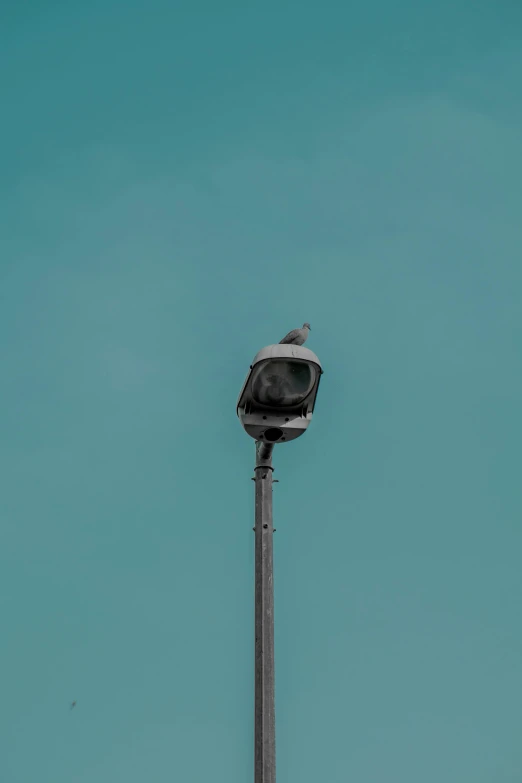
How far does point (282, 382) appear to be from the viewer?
6.12 metres

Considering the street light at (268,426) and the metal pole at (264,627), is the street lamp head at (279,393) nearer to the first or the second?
the street light at (268,426)

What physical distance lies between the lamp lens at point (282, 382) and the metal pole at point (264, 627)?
0.35 meters

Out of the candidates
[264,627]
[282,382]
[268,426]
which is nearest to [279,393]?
[282,382]

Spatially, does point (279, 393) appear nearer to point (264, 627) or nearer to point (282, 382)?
point (282, 382)

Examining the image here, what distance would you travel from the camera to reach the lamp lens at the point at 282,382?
6039mm

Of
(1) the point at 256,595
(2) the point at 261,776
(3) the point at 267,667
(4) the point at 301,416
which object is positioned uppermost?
(4) the point at 301,416

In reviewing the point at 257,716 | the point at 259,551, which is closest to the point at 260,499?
the point at 259,551

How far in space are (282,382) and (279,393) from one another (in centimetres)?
8

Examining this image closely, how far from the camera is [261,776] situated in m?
5.48

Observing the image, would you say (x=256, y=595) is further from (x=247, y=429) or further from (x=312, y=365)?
(x=312, y=365)

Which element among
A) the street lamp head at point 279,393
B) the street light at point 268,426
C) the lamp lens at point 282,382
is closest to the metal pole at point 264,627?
the street light at point 268,426

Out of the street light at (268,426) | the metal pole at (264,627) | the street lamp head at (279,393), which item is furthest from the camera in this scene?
the street lamp head at (279,393)

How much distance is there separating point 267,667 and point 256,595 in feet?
1.48

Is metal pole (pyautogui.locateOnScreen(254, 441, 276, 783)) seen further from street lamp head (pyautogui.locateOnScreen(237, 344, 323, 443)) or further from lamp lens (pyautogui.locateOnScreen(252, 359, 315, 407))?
lamp lens (pyautogui.locateOnScreen(252, 359, 315, 407))
